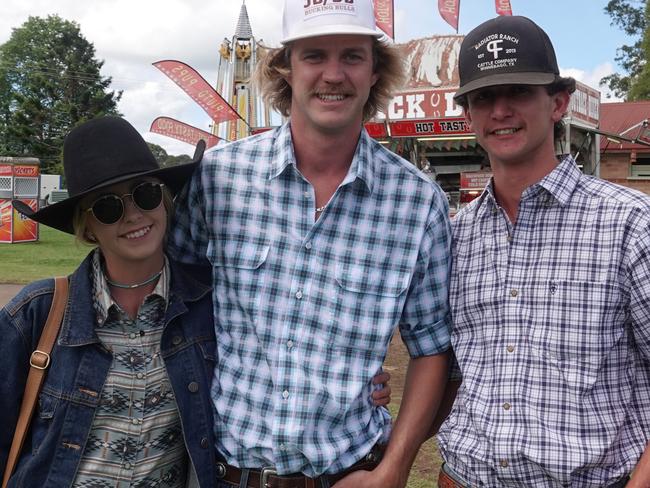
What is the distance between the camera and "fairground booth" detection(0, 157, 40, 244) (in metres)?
19.0

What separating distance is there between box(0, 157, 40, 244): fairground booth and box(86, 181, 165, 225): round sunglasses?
18.1m

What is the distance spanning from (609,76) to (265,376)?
166 feet

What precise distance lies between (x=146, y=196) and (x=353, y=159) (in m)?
0.76

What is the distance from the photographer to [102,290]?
2.25 metres

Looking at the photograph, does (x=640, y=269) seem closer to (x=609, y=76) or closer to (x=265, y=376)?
(x=265, y=376)

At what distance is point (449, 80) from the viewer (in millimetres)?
13656

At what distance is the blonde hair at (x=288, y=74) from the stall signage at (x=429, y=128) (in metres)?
10.9

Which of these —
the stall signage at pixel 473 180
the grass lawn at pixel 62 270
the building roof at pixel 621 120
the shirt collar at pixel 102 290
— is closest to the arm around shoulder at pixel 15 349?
the shirt collar at pixel 102 290

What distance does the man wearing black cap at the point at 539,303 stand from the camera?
201 centimetres

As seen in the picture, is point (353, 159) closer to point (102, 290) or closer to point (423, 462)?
point (102, 290)

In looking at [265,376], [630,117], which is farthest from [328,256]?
[630,117]

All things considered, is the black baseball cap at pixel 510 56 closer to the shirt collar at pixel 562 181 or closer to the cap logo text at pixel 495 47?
the cap logo text at pixel 495 47

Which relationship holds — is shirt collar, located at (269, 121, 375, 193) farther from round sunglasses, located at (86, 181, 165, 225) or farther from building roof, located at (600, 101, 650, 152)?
building roof, located at (600, 101, 650, 152)

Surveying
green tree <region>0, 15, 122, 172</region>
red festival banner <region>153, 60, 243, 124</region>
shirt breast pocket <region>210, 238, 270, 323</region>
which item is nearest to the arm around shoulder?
shirt breast pocket <region>210, 238, 270, 323</region>
